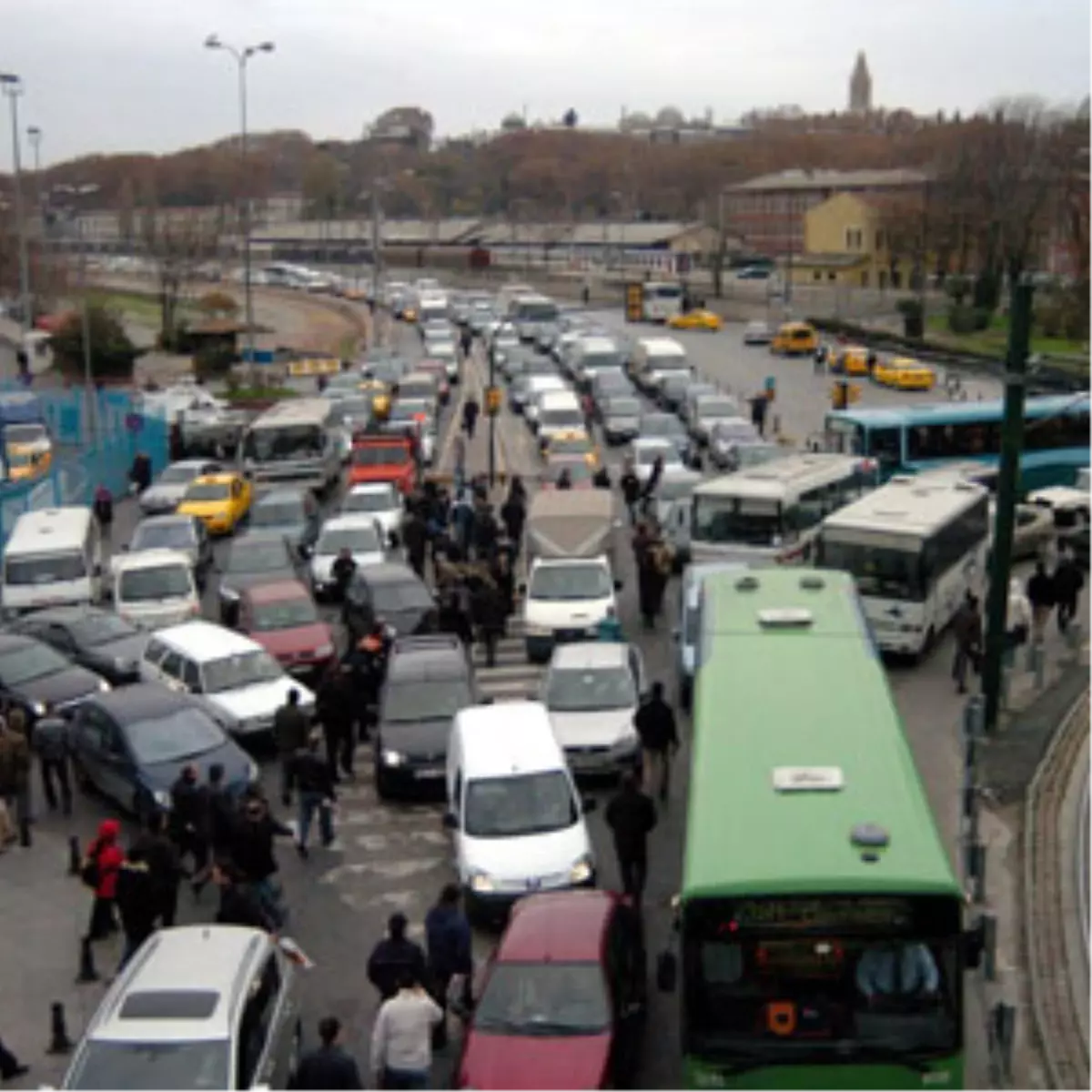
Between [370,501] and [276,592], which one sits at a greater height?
[276,592]

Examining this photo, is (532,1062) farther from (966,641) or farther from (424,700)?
(966,641)

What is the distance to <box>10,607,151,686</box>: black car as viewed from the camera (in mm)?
22109

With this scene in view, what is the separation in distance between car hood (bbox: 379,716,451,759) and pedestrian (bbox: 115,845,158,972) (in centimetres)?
479

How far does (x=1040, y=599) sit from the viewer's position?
23.7 m

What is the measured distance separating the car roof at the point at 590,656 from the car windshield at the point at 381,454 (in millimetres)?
16336

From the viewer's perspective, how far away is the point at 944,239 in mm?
103438

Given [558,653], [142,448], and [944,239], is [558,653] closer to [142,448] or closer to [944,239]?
[142,448]

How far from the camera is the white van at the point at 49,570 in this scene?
1041 inches

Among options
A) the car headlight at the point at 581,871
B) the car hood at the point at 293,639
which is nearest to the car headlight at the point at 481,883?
the car headlight at the point at 581,871

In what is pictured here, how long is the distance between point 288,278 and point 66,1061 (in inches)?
4871

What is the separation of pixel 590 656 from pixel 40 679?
7.11 m

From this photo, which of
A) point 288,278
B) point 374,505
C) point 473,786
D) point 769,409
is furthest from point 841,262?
point 473,786

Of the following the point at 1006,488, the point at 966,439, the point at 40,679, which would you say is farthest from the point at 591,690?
the point at 966,439

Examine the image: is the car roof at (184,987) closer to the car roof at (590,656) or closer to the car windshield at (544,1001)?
the car windshield at (544,1001)
